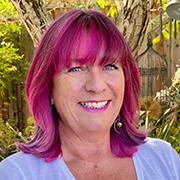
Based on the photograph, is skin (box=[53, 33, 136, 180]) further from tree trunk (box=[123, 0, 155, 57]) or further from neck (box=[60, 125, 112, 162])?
tree trunk (box=[123, 0, 155, 57])

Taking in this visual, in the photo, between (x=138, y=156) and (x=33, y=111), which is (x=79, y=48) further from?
(x=138, y=156)

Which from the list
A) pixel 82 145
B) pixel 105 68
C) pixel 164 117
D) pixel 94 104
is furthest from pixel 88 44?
pixel 164 117

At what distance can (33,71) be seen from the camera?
2.07 metres

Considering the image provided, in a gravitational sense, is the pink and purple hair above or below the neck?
above

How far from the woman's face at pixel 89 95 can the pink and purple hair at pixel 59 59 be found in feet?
0.11

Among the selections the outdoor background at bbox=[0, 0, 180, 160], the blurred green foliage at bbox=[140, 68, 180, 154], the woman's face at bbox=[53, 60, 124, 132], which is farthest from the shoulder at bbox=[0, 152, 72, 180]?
the blurred green foliage at bbox=[140, 68, 180, 154]

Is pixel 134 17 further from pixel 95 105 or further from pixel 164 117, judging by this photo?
pixel 95 105

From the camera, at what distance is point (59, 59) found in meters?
1.99

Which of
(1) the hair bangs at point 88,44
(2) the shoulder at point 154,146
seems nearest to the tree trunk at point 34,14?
(2) the shoulder at point 154,146

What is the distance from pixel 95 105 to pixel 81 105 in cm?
5

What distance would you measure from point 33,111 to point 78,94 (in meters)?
0.23

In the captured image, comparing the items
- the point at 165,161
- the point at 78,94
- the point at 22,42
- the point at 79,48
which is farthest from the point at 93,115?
the point at 22,42

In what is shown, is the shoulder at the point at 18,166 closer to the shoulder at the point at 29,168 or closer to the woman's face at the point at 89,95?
the shoulder at the point at 29,168

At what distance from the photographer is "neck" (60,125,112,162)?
2.13 meters
